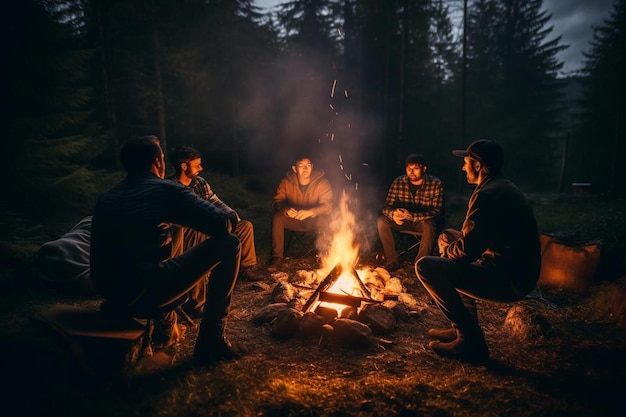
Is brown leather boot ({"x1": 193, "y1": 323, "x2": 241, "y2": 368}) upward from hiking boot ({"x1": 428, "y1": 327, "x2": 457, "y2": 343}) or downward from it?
upward

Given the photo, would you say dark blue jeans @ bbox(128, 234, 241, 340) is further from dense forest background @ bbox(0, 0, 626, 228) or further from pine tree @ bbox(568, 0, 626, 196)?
pine tree @ bbox(568, 0, 626, 196)

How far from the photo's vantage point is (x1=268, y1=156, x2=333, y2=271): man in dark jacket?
6.19 metres

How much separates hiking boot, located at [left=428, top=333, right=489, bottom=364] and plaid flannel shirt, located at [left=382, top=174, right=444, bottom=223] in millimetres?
2745

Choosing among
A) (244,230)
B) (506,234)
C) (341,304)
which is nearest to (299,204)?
(244,230)

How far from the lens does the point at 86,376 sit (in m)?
2.51

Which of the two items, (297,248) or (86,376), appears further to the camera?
(297,248)

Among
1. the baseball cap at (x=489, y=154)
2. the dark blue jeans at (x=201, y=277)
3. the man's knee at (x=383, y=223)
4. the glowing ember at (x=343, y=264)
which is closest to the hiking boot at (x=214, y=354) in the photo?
the dark blue jeans at (x=201, y=277)

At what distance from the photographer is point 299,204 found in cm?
663

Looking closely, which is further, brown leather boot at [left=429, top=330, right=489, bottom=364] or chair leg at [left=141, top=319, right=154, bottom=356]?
brown leather boot at [left=429, top=330, right=489, bottom=364]

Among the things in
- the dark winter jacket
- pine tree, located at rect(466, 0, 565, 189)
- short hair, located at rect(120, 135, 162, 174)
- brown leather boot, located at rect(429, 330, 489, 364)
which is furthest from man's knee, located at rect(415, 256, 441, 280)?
pine tree, located at rect(466, 0, 565, 189)

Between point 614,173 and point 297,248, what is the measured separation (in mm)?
13539

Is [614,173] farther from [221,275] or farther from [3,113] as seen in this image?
[3,113]

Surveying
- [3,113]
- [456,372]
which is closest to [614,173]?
[456,372]

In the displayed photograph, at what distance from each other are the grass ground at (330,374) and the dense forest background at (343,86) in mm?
6744
